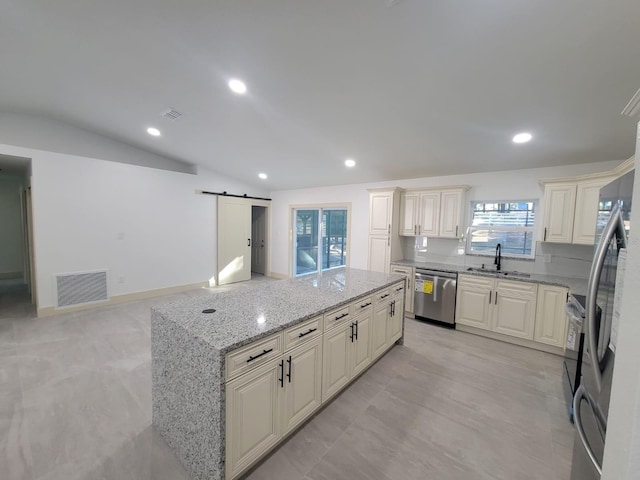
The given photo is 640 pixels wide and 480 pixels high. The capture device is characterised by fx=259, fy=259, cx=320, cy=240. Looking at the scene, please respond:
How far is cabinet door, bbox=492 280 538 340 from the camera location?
10.9 feet

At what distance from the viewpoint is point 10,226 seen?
6117mm

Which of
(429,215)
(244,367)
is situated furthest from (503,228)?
(244,367)

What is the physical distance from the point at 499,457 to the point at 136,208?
19.6 ft

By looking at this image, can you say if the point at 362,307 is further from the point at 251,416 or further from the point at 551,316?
the point at 551,316

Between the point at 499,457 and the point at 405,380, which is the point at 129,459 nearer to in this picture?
the point at 405,380

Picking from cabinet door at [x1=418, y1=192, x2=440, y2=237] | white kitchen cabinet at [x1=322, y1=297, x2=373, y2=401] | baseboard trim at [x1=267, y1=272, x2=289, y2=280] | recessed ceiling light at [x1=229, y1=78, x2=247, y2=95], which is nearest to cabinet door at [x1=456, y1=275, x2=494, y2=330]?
cabinet door at [x1=418, y1=192, x2=440, y2=237]

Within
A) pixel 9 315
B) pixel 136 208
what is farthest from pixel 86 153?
pixel 9 315

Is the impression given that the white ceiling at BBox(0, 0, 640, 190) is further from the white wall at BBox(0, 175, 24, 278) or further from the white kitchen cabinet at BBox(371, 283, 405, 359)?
the white wall at BBox(0, 175, 24, 278)

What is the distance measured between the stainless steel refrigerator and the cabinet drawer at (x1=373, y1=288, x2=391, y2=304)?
62.0 inches

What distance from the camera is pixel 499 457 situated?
176cm

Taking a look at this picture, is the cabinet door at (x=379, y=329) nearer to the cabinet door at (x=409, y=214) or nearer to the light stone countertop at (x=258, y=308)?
the light stone countertop at (x=258, y=308)

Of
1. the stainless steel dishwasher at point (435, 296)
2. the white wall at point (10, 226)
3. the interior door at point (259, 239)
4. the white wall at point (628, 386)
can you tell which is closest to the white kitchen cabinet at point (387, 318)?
the stainless steel dishwasher at point (435, 296)

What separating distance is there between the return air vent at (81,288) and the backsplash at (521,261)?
17.8 feet

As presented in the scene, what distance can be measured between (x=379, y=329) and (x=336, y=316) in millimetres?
891
